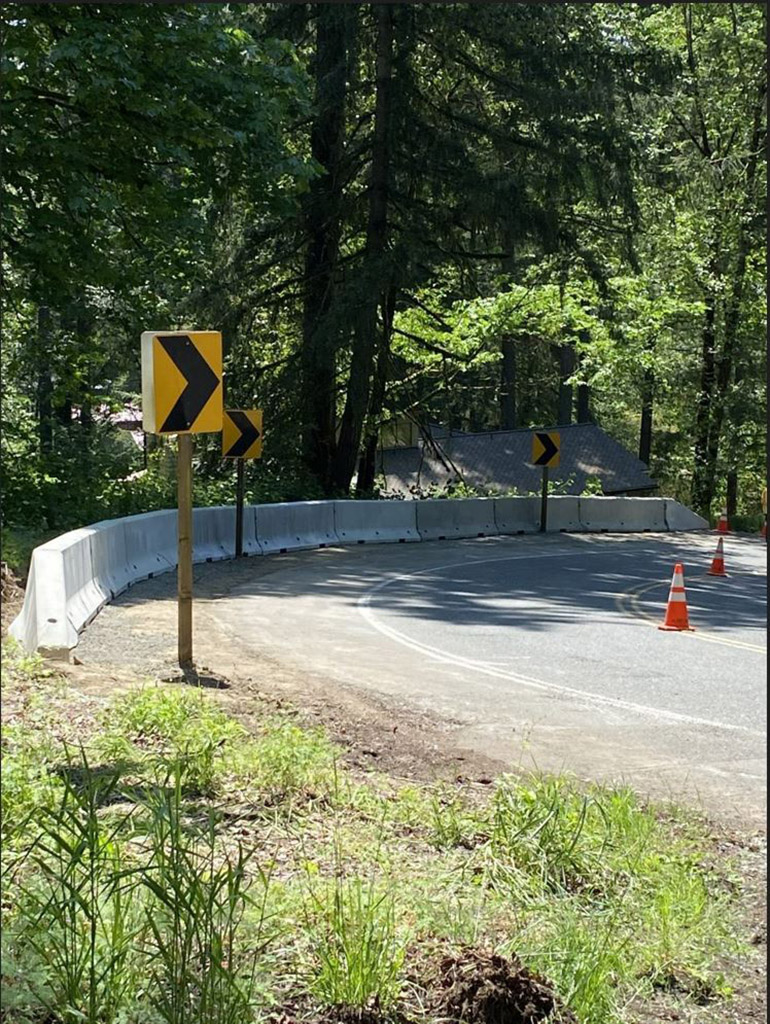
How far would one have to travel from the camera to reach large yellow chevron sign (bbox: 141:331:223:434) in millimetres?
8484

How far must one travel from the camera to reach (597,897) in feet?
18.0

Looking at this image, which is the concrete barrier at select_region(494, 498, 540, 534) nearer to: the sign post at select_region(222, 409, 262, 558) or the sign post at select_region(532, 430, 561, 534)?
the sign post at select_region(532, 430, 561, 534)

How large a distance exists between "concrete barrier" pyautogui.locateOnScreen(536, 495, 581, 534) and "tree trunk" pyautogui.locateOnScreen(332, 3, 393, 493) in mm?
4661

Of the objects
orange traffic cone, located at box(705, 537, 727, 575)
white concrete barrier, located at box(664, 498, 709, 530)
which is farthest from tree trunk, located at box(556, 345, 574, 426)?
orange traffic cone, located at box(705, 537, 727, 575)

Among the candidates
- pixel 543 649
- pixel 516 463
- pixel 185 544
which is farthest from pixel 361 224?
pixel 185 544

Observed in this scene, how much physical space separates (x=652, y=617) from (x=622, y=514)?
15.8 m

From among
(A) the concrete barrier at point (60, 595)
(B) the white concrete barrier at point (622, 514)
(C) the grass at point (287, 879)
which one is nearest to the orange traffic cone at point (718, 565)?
(B) the white concrete barrier at point (622, 514)

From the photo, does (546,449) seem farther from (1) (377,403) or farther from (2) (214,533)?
(2) (214,533)

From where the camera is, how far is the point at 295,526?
2352 centimetres

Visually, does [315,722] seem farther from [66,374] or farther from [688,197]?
[688,197]

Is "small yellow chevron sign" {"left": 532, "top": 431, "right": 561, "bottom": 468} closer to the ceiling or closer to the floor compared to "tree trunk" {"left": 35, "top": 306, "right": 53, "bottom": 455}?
closer to the floor

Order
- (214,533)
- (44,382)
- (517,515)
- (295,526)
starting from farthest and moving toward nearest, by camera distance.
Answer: (517,515)
(295,526)
(214,533)
(44,382)

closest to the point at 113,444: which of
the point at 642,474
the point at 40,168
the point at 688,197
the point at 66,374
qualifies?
the point at 66,374

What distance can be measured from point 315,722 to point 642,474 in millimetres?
38074
